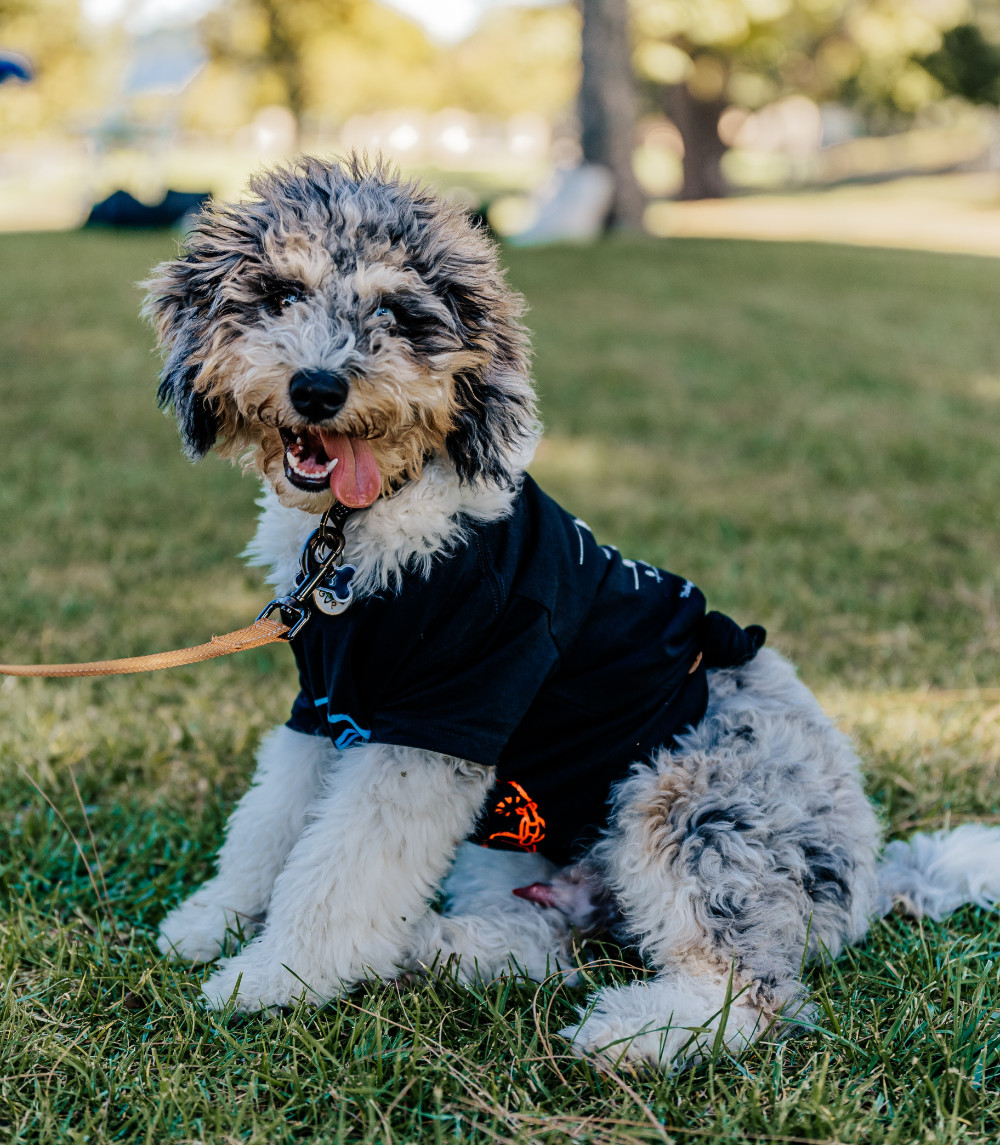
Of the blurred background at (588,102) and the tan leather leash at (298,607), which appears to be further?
the blurred background at (588,102)

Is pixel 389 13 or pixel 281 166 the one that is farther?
pixel 389 13

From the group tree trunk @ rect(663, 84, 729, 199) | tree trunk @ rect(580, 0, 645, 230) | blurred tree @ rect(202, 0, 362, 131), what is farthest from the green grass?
blurred tree @ rect(202, 0, 362, 131)

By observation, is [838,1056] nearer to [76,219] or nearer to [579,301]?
[579,301]

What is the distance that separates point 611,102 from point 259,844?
1906 centimetres

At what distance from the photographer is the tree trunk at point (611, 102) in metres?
18.6

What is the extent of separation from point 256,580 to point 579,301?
9.04m

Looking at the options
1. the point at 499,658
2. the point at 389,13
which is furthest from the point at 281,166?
the point at 389,13

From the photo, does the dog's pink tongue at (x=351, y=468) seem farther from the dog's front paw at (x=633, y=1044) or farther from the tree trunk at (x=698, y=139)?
the tree trunk at (x=698, y=139)

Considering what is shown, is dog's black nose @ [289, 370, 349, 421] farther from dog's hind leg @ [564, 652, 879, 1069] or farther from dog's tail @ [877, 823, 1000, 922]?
dog's tail @ [877, 823, 1000, 922]

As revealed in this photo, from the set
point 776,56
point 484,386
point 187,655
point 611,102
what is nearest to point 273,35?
point 776,56

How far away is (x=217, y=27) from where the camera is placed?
4362 centimetres

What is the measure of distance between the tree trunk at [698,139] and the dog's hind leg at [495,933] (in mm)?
37246

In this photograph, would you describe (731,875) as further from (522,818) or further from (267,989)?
(267,989)

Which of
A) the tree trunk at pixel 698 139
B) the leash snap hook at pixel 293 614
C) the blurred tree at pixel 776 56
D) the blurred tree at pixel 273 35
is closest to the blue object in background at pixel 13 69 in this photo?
the leash snap hook at pixel 293 614
